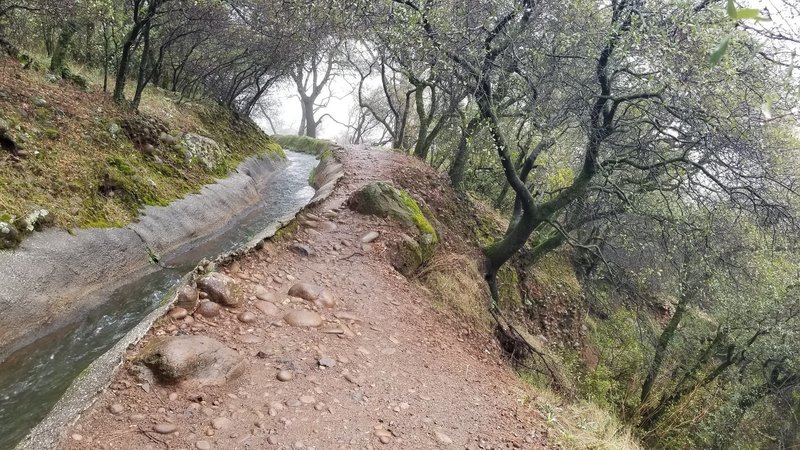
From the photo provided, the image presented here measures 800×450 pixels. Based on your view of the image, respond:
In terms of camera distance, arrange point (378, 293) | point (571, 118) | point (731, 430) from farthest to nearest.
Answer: point (731, 430), point (571, 118), point (378, 293)

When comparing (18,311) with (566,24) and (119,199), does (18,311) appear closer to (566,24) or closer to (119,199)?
(119,199)

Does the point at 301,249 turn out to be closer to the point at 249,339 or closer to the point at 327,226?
the point at 327,226

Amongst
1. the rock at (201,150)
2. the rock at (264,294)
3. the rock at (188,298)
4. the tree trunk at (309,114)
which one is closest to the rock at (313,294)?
the rock at (264,294)

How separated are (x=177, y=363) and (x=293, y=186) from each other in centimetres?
1091

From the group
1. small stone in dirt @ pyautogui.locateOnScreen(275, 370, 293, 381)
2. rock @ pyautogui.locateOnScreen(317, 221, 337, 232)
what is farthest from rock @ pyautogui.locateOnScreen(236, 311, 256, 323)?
rock @ pyautogui.locateOnScreen(317, 221, 337, 232)

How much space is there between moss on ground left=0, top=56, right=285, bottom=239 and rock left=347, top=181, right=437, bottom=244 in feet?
11.2

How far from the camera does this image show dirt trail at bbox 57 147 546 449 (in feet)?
10.8

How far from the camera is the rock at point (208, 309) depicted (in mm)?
4480

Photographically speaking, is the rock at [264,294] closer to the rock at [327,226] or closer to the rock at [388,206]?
the rock at [327,226]

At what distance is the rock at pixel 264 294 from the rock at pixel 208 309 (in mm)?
570

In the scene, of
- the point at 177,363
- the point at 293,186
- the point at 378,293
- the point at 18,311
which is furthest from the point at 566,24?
the point at 293,186

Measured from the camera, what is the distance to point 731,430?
10.3 m

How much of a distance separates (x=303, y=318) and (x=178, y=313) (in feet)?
4.04

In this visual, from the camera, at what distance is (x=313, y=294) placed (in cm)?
543
